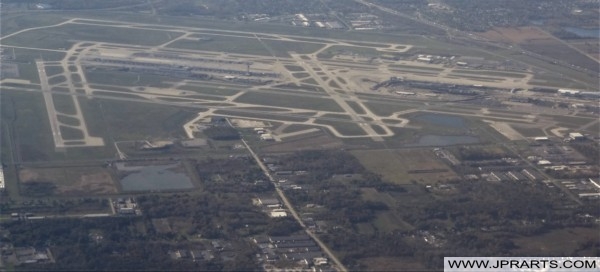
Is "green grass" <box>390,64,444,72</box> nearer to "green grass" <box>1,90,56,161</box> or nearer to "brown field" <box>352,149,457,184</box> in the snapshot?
"brown field" <box>352,149,457,184</box>

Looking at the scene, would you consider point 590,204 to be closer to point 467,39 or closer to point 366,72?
point 366,72

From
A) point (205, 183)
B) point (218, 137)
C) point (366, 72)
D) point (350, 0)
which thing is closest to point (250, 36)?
point (366, 72)

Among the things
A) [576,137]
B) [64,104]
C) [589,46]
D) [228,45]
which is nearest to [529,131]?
[576,137]

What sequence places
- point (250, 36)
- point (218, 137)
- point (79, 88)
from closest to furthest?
point (218, 137) → point (79, 88) → point (250, 36)

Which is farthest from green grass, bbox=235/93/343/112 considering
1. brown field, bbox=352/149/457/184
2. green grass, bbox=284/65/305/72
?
brown field, bbox=352/149/457/184

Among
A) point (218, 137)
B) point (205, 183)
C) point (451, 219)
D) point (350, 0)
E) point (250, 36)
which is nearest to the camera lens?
point (451, 219)
